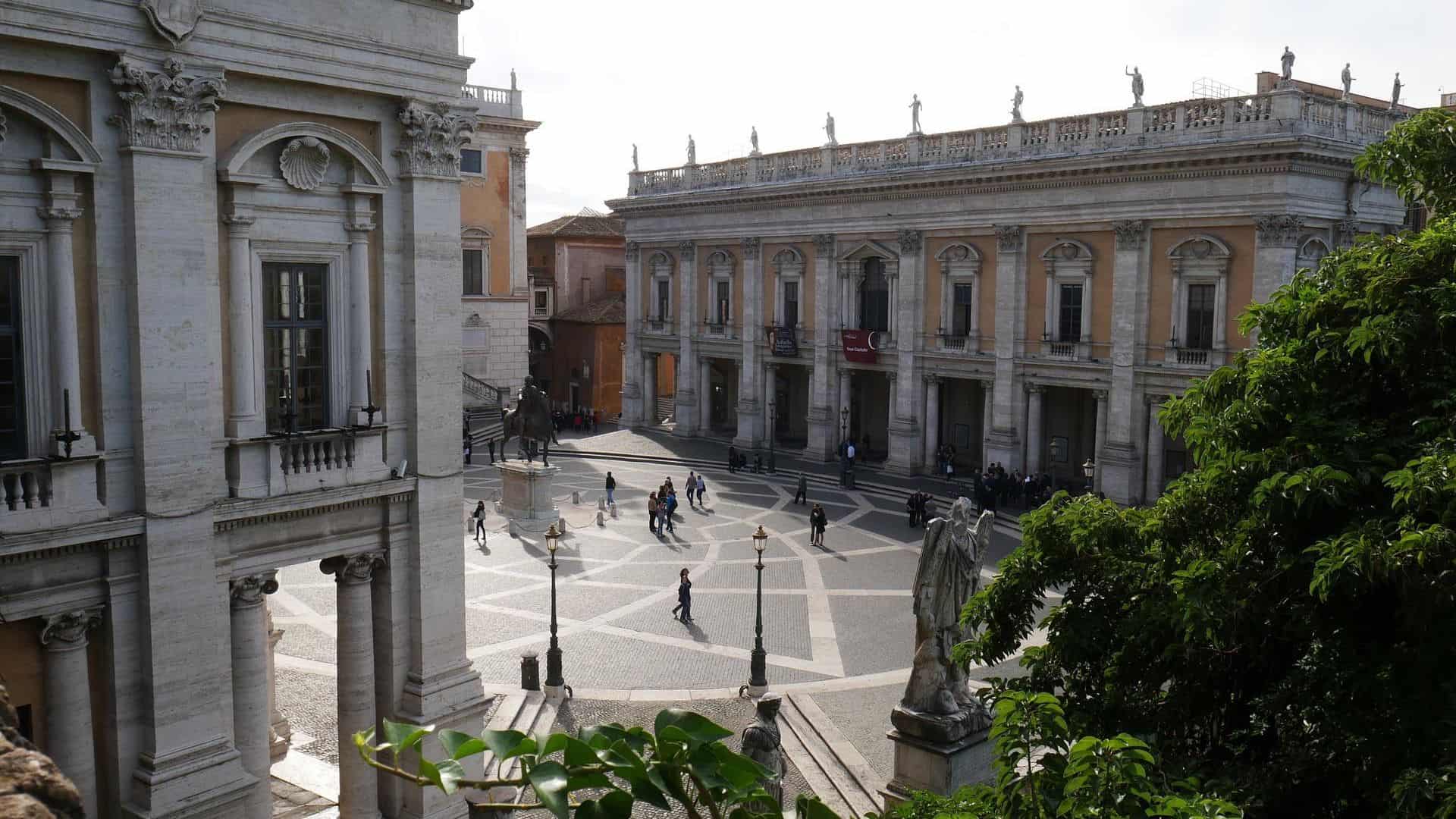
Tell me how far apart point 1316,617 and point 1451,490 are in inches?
56.8

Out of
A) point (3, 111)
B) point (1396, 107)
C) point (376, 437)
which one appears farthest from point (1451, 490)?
point (1396, 107)

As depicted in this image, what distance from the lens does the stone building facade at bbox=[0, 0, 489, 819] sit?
11320 millimetres

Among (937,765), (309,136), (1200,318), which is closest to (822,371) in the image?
(1200,318)

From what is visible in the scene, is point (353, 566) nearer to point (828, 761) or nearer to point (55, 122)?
point (55, 122)

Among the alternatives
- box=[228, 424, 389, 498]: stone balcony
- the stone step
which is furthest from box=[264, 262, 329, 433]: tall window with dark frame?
the stone step

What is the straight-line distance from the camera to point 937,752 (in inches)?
624

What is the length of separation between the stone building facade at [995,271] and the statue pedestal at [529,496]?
48.1 feet

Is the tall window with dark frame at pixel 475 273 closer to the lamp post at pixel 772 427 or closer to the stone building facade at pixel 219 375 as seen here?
the lamp post at pixel 772 427

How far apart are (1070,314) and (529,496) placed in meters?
19.6

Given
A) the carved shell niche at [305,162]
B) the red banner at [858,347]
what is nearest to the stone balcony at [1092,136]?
the red banner at [858,347]

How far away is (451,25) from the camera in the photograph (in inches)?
559

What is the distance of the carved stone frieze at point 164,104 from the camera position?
11391 millimetres

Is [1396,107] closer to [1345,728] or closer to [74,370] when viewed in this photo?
[1345,728]

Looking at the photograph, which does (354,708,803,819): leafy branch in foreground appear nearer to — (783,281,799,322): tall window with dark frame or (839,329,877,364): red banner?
(839,329,877,364): red banner
